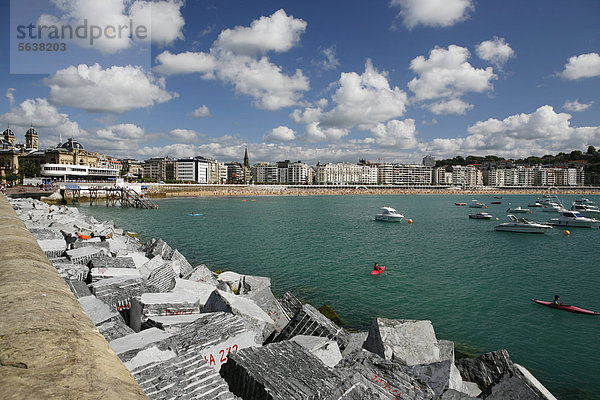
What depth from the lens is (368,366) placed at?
4711 mm

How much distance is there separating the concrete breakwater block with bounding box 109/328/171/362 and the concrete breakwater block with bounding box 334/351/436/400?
96.9 inches

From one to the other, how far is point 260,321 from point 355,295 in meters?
7.64

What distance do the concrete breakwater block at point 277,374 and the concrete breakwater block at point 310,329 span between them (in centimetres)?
169

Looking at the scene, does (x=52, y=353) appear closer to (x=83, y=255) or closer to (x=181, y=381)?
(x=181, y=381)

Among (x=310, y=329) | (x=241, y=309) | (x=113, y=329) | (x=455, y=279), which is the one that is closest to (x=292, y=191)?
(x=455, y=279)

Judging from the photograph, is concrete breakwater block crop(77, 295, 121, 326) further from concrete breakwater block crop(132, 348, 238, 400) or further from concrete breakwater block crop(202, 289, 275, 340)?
concrete breakwater block crop(132, 348, 238, 400)

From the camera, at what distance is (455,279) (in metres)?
16.3

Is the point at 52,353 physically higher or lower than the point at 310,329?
higher

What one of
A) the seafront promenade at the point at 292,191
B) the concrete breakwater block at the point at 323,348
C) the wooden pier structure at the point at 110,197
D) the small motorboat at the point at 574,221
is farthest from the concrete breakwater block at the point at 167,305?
the seafront promenade at the point at 292,191

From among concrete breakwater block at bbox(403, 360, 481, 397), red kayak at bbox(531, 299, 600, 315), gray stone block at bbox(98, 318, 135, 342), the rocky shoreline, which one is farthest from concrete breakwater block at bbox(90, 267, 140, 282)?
red kayak at bbox(531, 299, 600, 315)

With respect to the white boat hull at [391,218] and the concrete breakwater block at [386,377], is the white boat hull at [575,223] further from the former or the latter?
the concrete breakwater block at [386,377]

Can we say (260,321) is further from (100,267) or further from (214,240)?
(214,240)

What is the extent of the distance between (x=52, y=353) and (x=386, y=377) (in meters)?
3.94

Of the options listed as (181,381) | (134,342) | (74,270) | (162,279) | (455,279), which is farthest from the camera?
(455,279)
